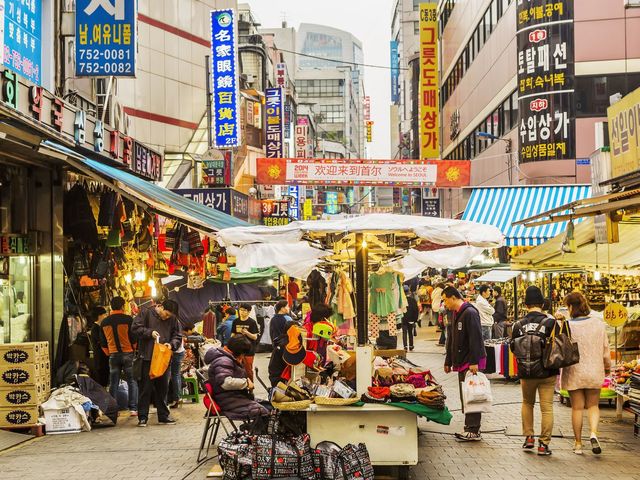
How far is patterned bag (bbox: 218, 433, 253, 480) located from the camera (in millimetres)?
8266

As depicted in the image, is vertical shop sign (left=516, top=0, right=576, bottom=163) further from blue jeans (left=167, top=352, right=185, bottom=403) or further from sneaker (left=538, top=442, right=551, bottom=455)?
sneaker (left=538, top=442, right=551, bottom=455)

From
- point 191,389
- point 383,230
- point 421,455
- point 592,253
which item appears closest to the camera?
point 383,230

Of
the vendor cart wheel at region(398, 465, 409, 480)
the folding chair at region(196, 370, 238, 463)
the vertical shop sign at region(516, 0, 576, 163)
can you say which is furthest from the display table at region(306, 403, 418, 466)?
the vertical shop sign at region(516, 0, 576, 163)

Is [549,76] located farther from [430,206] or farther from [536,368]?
[430,206]

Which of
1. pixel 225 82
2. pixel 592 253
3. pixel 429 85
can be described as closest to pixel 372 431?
pixel 592 253

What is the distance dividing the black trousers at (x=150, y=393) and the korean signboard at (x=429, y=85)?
38.1m

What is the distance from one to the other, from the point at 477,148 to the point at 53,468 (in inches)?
1393

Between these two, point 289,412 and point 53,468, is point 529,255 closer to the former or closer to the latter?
point 289,412

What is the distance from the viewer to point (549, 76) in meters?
27.9

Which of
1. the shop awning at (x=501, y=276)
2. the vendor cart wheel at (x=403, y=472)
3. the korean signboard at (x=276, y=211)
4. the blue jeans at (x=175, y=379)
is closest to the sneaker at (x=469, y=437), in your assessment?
the vendor cart wheel at (x=403, y=472)

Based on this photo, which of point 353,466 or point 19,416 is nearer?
point 353,466

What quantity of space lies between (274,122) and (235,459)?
118 feet

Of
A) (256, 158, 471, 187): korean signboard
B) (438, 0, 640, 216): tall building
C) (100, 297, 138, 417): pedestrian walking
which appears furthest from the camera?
(256, 158, 471, 187): korean signboard

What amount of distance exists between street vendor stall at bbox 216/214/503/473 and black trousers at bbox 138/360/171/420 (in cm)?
280
